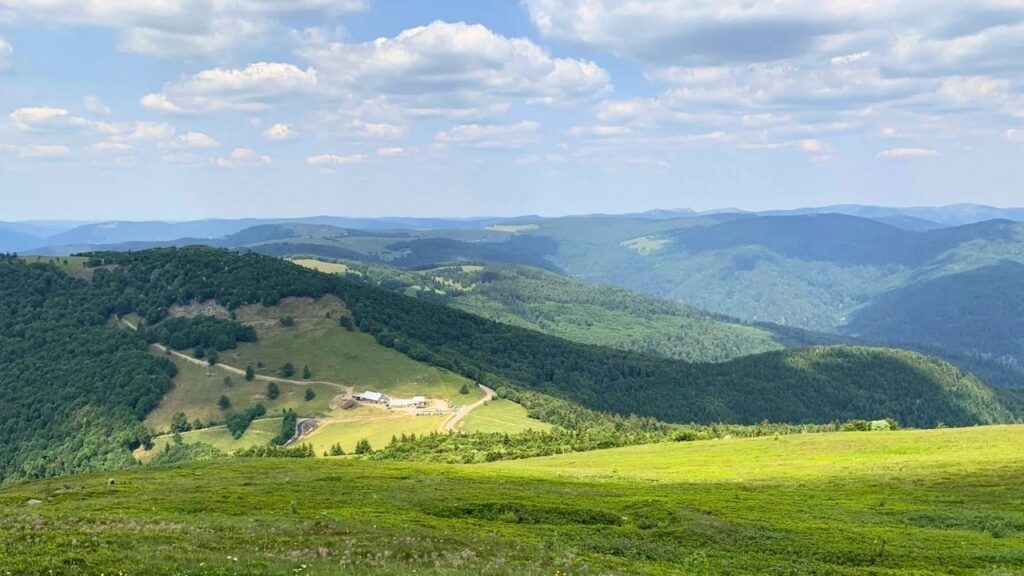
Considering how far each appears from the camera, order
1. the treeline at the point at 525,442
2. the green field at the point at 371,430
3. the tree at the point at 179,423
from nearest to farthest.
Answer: the treeline at the point at 525,442
the green field at the point at 371,430
the tree at the point at 179,423

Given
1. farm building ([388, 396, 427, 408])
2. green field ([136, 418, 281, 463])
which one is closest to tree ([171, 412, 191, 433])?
green field ([136, 418, 281, 463])

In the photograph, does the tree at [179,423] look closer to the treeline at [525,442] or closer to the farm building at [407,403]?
the farm building at [407,403]

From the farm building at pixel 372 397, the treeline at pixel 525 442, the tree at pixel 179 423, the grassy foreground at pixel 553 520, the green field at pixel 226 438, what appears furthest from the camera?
the farm building at pixel 372 397

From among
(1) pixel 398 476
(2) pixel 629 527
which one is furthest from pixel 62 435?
(2) pixel 629 527

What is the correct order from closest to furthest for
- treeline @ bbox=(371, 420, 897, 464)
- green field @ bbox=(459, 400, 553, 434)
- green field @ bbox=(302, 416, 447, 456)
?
treeline @ bbox=(371, 420, 897, 464) < green field @ bbox=(302, 416, 447, 456) < green field @ bbox=(459, 400, 553, 434)

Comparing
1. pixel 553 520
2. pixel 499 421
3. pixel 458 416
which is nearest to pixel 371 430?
pixel 458 416

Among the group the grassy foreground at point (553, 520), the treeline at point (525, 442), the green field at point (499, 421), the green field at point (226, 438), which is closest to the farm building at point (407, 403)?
the green field at point (499, 421)

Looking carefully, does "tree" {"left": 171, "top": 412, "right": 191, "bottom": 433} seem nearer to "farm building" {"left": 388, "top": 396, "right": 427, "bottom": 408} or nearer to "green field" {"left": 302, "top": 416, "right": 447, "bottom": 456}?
"green field" {"left": 302, "top": 416, "right": 447, "bottom": 456}
